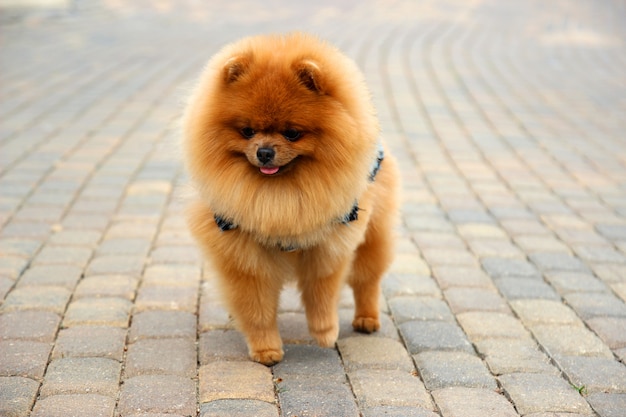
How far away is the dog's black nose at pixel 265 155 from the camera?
288 centimetres

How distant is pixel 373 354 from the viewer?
11.4 feet

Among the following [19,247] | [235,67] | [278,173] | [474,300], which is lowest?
[19,247]

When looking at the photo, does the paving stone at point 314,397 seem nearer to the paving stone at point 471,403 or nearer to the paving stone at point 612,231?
Result: the paving stone at point 471,403

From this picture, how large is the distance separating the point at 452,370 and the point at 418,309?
0.65 meters

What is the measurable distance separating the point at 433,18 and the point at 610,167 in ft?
31.3

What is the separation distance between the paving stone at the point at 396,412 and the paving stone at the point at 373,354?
348 millimetres

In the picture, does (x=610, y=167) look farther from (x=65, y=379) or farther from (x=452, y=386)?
(x=65, y=379)

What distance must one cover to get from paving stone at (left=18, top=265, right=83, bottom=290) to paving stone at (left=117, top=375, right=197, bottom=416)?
1072mm

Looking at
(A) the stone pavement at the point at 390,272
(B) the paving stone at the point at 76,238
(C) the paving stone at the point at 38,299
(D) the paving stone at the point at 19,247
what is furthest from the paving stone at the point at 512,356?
(D) the paving stone at the point at 19,247

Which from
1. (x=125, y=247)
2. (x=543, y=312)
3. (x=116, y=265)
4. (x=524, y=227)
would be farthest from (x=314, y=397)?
(x=524, y=227)

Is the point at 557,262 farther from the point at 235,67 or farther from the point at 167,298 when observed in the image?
the point at 235,67

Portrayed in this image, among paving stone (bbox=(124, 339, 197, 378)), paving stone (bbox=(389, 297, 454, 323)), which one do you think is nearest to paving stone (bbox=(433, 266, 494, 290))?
paving stone (bbox=(389, 297, 454, 323))

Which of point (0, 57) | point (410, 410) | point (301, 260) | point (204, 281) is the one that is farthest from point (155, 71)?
point (410, 410)

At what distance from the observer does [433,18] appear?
15.5 m
